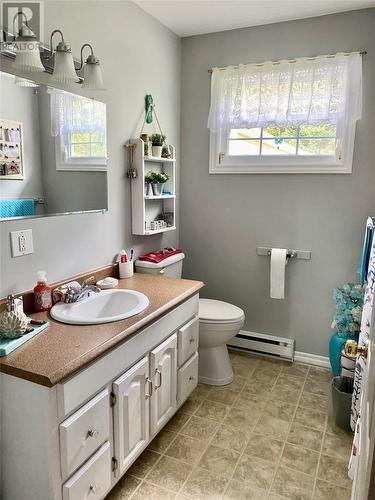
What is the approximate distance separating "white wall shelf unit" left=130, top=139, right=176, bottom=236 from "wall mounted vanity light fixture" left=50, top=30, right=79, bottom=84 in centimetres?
68

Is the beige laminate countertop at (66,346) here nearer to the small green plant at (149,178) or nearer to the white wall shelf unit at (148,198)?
the white wall shelf unit at (148,198)

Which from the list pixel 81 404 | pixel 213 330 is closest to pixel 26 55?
pixel 81 404

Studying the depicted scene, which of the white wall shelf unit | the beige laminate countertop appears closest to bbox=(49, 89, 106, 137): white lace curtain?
the white wall shelf unit

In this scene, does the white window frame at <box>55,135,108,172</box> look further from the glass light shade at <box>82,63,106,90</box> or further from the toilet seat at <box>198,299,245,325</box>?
the toilet seat at <box>198,299,245,325</box>

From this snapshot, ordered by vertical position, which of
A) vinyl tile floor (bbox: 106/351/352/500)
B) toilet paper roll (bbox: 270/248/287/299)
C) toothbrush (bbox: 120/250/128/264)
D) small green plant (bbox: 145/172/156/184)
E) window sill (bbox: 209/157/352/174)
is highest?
window sill (bbox: 209/157/352/174)

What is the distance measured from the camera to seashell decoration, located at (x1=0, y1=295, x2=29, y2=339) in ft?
4.33

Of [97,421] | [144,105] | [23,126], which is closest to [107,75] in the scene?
[144,105]

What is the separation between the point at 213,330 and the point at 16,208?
1402mm

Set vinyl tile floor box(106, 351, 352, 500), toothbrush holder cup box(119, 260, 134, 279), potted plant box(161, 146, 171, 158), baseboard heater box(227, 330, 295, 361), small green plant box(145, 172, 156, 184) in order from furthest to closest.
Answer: baseboard heater box(227, 330, 295, 361)
potted plant box(161, 146, 171, 158)
small green plant box(145, 172, 156, 184)
toothbrush holder cup box(119, 260, 134, 279)
vinyl tile floor box(106, 351, 352, 500)

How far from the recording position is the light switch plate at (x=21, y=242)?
1577mm

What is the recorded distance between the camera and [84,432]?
133 centimetres

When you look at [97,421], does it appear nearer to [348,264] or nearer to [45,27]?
[45,27]

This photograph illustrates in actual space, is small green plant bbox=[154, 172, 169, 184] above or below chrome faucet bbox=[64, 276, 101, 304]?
above

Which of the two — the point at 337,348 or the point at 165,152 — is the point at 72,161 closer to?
the point at 165,152
